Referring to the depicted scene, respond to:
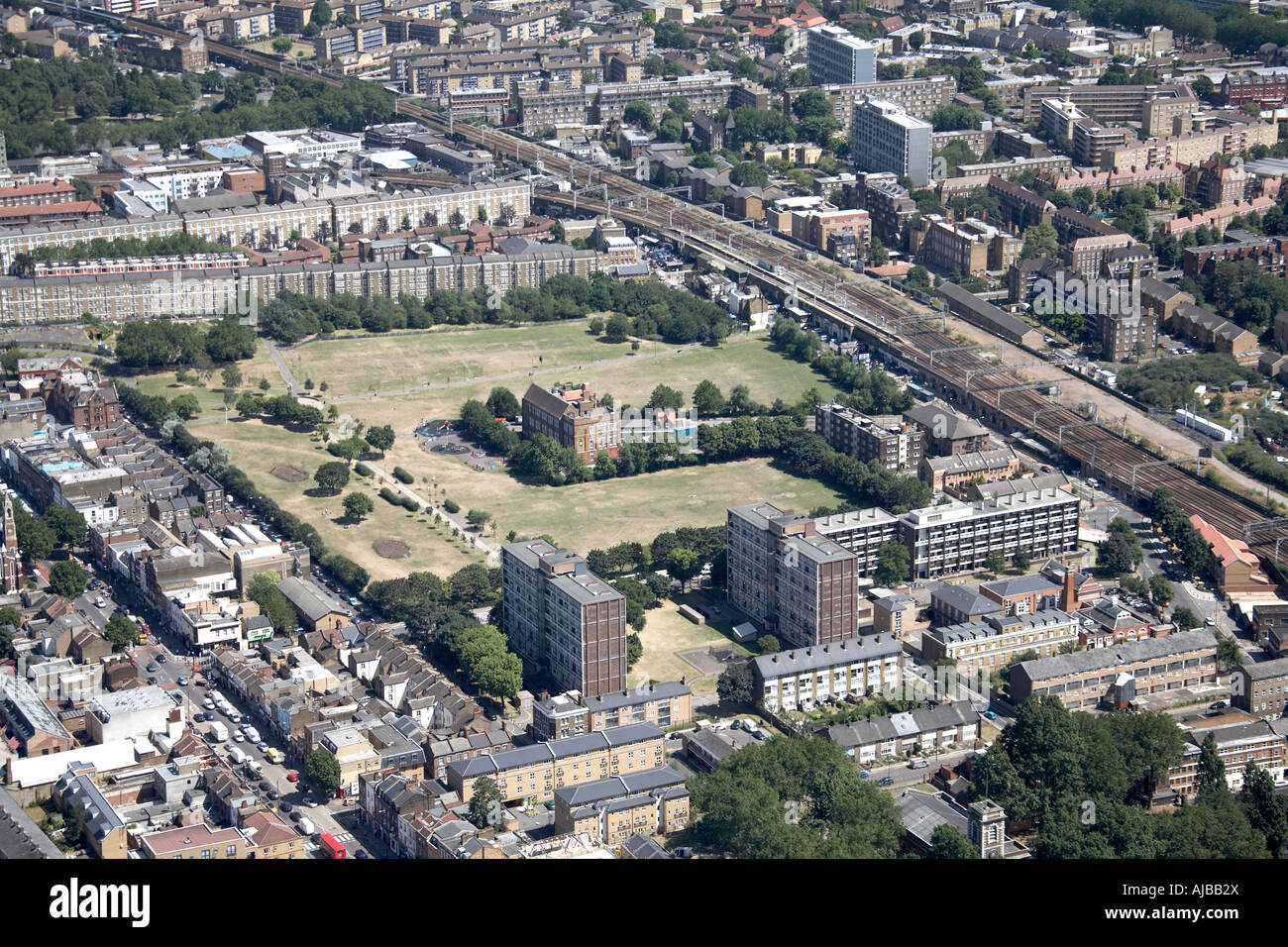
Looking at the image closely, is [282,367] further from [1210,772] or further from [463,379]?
[1210,772]

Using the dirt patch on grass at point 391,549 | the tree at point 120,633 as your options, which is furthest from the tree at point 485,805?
the dirt patch on grass at point 391,549

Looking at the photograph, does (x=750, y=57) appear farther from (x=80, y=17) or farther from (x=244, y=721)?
(x=244, y=721)

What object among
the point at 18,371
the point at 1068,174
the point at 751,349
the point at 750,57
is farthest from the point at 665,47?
the point at 18,371

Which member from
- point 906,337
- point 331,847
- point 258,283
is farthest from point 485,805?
point 258,283

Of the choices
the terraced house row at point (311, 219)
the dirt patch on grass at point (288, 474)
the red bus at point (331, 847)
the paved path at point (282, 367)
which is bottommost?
the red bus at point (331, 847)

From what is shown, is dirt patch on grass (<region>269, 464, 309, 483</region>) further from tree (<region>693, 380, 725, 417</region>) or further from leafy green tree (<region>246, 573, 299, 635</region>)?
tree (<region>693, 380, 725, 417</region>)

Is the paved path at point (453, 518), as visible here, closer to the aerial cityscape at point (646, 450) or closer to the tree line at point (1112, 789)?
the aerial cityscape at point (646, 450)

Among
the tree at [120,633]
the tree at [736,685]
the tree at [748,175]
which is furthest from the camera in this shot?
the tree at [748,175]

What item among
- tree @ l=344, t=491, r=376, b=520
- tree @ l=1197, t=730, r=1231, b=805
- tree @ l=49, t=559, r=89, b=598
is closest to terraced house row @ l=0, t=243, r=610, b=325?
tree @ l=344, t=491, r=376, b=520
